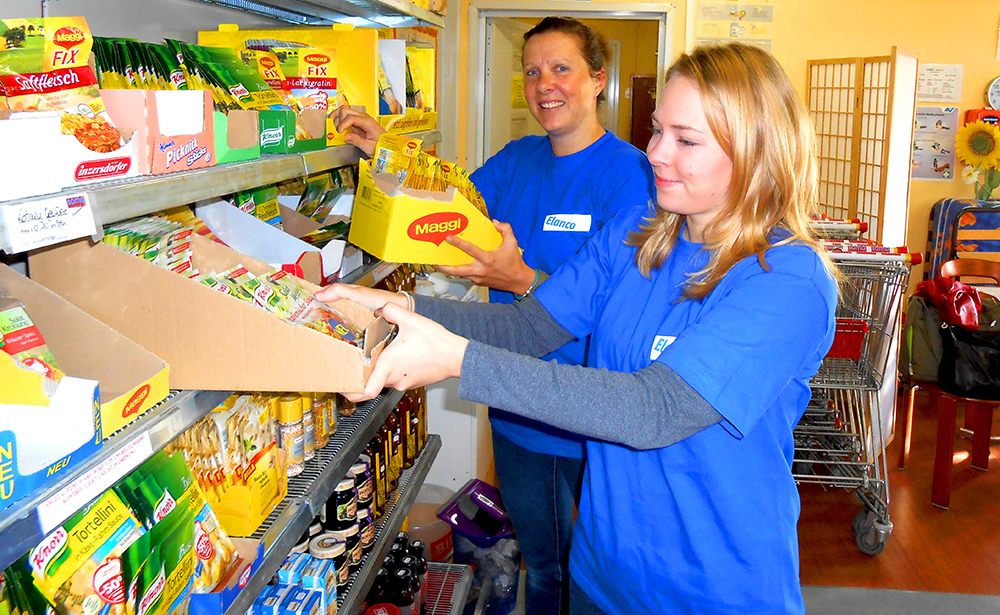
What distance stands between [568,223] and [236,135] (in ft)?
3.75

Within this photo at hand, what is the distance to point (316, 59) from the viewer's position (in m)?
1.98

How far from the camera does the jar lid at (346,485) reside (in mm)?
2193

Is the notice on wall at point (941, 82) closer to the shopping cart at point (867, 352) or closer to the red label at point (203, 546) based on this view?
the shopping cart at point (867, 352)

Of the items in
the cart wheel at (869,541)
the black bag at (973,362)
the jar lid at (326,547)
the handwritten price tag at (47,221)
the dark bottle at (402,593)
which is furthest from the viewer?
the black bag at (973,362)

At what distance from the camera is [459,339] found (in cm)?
130

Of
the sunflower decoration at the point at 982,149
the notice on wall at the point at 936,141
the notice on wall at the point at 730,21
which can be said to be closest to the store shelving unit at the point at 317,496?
the notice on wall at the point at 730,21

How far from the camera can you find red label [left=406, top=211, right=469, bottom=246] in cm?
196

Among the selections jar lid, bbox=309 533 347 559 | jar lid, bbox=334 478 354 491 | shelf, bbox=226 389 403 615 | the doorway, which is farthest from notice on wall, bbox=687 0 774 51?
jar lid, bbox=309 533 347 559

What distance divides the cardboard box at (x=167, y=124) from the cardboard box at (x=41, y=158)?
9 centimetres

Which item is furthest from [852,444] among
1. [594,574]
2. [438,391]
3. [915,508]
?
[594,574]

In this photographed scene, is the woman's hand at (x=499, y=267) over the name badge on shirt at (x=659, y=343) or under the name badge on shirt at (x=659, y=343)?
over

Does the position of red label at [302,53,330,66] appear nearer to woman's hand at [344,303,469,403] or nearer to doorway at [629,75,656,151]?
woman's hand at [344,303,469,403]

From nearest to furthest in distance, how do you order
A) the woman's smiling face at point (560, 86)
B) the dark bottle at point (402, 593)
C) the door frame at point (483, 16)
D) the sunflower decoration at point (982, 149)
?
1. the woman's smiling face at point (560, 86)
2. the dark bottle at point (402, 593)
3. the door frame at point (483, 16)
4. the sunflower decoration at point (982, 149)

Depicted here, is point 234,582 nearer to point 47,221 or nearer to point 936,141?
point 47,221
